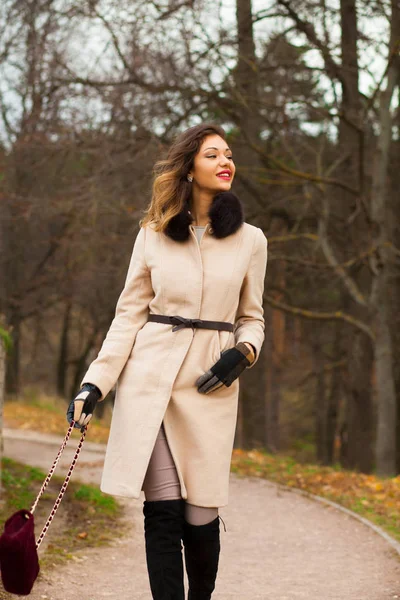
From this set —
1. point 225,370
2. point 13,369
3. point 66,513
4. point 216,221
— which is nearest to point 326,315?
point 66,513

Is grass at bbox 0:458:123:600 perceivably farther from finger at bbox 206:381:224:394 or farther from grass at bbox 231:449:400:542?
finger at bbox 206:381:224:394

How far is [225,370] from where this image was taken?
3.71m

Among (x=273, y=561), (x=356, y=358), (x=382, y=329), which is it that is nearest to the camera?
(x=273, y=561)

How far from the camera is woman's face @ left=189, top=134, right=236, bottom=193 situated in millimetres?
4012

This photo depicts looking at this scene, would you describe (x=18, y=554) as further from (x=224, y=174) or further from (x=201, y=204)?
(x=224, y=174)

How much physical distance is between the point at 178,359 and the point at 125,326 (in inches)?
11.3

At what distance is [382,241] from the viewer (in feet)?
39.7

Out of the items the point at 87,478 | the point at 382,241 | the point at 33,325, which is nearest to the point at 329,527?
the point at 87,478

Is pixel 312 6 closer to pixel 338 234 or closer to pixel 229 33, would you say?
pixel 229 33

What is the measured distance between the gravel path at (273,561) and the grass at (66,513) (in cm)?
13

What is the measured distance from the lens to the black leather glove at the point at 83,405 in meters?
3.62

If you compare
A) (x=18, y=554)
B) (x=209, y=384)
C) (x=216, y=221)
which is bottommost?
(x=18, y=554)

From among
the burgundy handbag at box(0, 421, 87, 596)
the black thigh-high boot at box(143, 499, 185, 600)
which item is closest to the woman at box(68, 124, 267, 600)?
the black thigh-high boot at box(143, 499, 185, 600)

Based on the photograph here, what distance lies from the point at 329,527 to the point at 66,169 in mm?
9747
